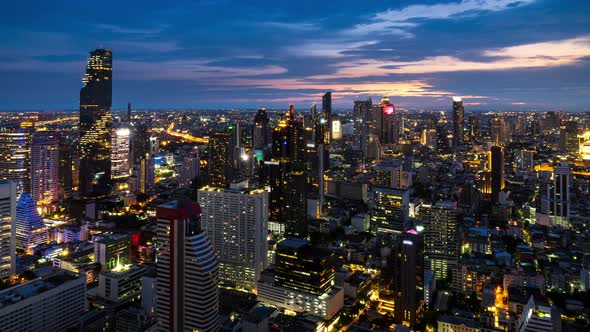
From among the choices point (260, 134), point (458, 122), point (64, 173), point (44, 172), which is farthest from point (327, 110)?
point (44, 172)

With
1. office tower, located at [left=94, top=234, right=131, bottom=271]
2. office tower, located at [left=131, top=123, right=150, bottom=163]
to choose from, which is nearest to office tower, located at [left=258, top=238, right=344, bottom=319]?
office tower, located at [left=94, top=234, right=131, bottom=271]

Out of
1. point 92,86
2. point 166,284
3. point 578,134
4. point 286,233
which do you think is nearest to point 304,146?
point 286,233

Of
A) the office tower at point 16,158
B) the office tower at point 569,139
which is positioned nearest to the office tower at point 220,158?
the office tower at point 16,158

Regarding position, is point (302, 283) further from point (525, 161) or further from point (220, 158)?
point (525, 161)

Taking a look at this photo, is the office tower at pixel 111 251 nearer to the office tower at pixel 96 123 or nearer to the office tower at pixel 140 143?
the office tower at pixel 96 123

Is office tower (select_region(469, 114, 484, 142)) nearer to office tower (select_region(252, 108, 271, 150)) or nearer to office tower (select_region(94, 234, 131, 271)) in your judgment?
office tower (select_region(252, 108, 271, 150))
